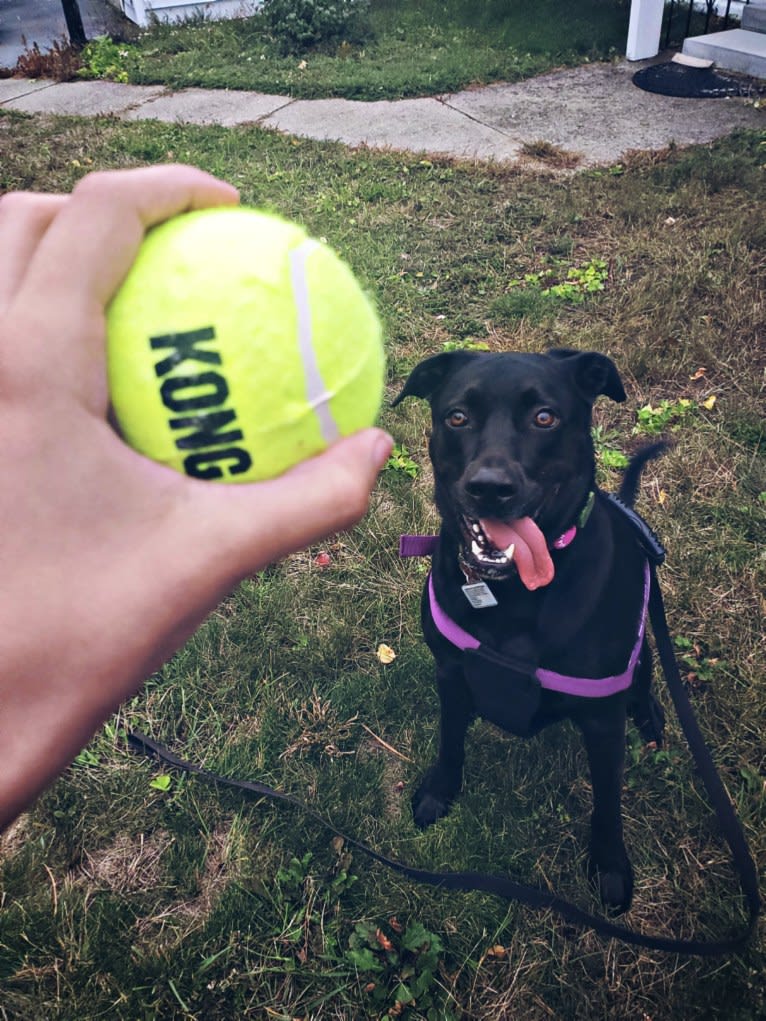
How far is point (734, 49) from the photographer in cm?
790

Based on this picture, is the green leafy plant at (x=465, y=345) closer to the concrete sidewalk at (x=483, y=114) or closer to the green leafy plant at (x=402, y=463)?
the green leafy plant at (x=402, y=463)

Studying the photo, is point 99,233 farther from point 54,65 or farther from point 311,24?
point 54,65

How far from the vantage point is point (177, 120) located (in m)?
7.99

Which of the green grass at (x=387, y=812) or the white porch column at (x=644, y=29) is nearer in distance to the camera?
the green grass at (x=387, y=812)

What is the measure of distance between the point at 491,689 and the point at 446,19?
1106 cm

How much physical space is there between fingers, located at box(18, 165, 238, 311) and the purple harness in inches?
55.9

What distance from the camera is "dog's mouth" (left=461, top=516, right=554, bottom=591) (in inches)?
84.4

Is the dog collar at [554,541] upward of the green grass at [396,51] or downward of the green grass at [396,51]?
downward

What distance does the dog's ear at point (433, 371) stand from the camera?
2.56 metres

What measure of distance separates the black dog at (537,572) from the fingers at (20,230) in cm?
131

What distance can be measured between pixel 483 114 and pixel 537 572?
6908 mm

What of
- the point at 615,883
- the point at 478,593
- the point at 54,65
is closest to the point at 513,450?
the point at 478,593

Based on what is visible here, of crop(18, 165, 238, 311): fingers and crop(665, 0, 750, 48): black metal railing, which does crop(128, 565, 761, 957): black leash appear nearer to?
crop(18, 165, 238, 311): fingers

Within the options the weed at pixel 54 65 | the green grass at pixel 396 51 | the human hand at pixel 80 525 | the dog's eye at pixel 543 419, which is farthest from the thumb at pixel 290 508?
the weed at pixel 54 65
